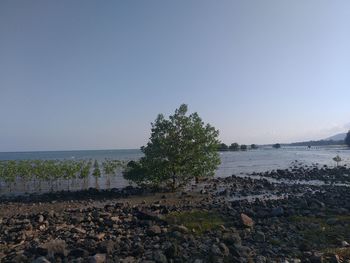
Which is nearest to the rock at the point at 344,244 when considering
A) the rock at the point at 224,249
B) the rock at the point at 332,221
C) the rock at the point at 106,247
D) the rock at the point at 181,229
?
the rock at the point at 332,221

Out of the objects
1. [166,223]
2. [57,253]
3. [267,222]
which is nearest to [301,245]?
[267,222]

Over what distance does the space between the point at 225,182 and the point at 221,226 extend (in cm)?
2687

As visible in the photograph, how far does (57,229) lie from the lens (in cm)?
1777

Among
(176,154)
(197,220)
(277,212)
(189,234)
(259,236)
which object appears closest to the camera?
(259,236)

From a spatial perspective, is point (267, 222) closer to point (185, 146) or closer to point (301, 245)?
point (301, 245)

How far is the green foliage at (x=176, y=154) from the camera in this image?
3259 centimetres

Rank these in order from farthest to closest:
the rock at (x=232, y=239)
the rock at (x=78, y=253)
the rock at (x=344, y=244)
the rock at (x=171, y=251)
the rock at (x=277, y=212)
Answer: the rock at (x=277, y=212) → the rock at (x=232, y=239) → the rock at (x=344, y=244) → the rock at (x=78, y=253) → the rock at (x=171, y=251)

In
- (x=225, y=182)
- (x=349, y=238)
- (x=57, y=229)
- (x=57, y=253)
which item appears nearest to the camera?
(x=57, y=253)

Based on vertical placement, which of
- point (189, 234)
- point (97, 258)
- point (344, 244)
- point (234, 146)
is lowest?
point (344, 244)

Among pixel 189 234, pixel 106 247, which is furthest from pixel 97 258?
pixel 189 234

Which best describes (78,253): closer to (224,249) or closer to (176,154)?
(224,249)

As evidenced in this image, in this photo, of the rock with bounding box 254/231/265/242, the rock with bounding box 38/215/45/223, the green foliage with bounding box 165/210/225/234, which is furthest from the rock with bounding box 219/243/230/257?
the rock with bounding box 38/215/45/223

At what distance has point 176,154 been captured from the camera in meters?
33.1

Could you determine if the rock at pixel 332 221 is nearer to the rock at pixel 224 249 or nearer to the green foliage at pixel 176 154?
the rock at pixel 224 249
